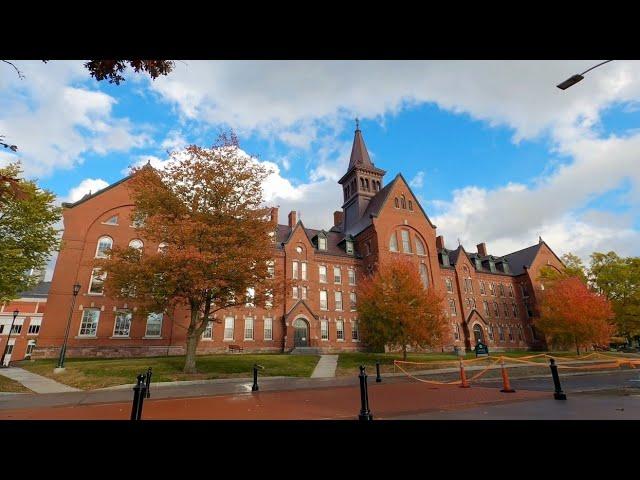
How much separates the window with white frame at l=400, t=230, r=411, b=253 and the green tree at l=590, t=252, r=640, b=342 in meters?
25.8

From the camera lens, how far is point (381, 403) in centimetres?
1012

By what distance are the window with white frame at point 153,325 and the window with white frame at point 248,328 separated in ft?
25.2

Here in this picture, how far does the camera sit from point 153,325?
30.5 meters

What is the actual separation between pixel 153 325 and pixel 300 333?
13.9 metres

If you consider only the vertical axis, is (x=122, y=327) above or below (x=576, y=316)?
below

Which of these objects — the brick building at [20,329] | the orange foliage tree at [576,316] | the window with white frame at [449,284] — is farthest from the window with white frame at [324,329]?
the brick building at [20,329]

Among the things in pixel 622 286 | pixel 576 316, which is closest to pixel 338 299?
pixel 576 316

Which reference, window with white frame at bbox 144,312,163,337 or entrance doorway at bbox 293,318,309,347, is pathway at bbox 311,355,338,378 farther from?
window with white frame at bbox 144,312,163,337

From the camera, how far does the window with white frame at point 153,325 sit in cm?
3025

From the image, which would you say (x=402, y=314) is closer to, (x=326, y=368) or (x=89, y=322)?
(x=326, y=368)
